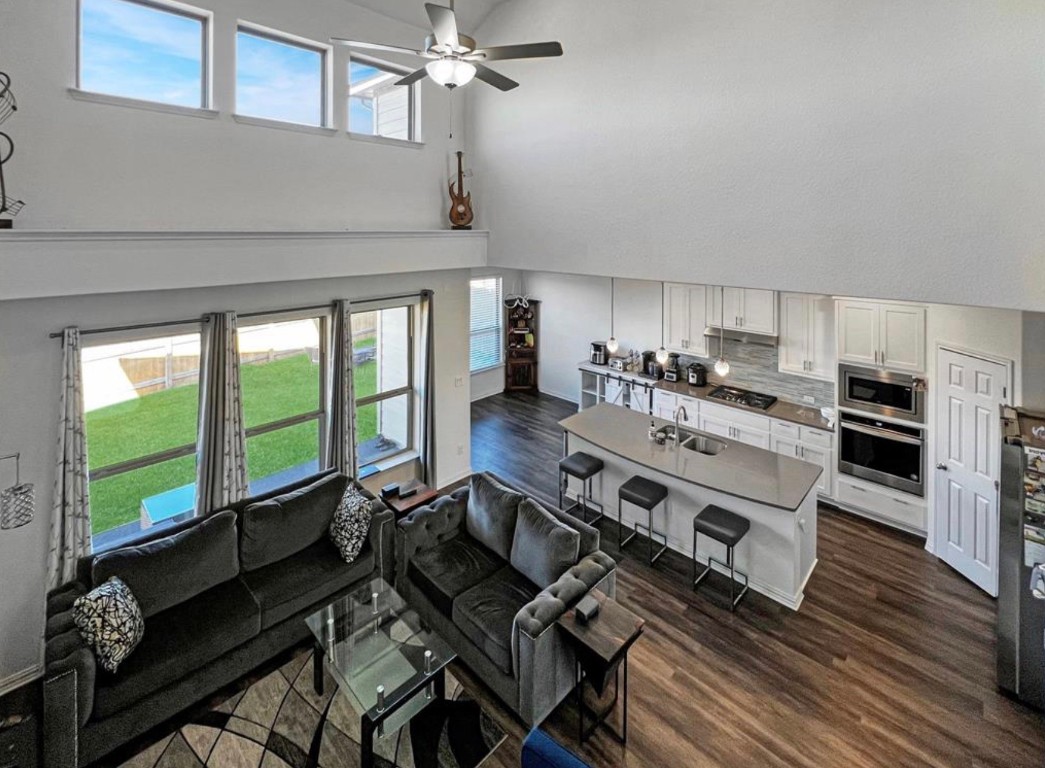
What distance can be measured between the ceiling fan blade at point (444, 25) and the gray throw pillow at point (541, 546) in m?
3.10

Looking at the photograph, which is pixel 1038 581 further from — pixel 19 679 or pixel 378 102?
pixel 19 679

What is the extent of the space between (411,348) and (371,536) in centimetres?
240

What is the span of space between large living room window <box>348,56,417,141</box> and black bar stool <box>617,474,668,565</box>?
14.2 feet

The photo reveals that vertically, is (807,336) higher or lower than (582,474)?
higher

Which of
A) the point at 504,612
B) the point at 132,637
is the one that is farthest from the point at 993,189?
the point at 132,637

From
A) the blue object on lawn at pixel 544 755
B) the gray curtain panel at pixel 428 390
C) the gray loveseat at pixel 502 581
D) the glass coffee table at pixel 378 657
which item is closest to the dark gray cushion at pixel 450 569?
the gray loveseat at pixel 502 581

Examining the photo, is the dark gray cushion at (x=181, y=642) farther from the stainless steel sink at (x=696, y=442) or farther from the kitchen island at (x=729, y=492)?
the stainless steel sink at (x=696, y=442)

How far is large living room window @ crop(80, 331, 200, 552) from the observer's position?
400cm

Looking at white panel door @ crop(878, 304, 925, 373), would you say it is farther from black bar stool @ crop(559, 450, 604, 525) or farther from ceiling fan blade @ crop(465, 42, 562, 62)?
ceiling fan blade @ crop(465, 42, 562, 62)

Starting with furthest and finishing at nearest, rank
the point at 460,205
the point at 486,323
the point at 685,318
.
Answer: the point at 486,323 → the point at 685,318 → the point at 460,205

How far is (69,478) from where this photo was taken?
3.64 metres

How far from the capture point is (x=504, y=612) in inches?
140

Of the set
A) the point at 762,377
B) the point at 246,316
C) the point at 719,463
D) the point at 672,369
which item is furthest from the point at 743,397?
the point at 246,316

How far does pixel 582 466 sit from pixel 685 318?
332cm
